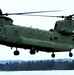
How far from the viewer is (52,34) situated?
55.2 meters

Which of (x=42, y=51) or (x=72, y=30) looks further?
(x=72, y=30)

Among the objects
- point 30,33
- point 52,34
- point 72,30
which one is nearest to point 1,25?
point 30,33

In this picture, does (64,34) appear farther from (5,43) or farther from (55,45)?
(5,43)

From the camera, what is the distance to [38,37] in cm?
5350

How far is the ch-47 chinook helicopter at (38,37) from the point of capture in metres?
51.2

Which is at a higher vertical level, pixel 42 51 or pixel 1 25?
pixel 1 25

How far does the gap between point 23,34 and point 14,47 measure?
2.31 m

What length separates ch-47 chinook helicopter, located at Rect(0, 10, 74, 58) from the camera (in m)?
51.2

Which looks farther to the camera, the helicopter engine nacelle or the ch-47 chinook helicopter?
the helicopter engine nacelle

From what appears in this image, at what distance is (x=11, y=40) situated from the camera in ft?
167

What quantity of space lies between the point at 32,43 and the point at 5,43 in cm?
411

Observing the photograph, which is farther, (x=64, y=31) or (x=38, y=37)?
(x=64, y=31)

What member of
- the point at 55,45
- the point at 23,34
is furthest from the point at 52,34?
the point at 23,34

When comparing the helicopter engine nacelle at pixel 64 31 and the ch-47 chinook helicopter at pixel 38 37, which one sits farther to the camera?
the helicopter engine nacelle at pixel 64 31
